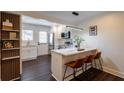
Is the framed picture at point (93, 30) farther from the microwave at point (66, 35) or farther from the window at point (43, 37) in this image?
the window at point (43, 37)

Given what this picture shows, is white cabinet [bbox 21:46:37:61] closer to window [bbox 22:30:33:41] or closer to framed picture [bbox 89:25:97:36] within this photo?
window [bbox 22:30:33:41]

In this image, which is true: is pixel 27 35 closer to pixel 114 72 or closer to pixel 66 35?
pixel 66 35

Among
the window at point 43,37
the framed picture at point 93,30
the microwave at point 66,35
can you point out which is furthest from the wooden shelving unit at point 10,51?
the window at point 43,37

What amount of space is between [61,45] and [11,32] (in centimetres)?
350

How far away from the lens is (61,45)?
17.6 ft

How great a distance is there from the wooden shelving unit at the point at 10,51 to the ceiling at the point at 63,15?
287mm

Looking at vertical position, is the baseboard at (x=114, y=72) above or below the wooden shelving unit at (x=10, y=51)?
below

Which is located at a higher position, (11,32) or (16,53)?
(11,32)

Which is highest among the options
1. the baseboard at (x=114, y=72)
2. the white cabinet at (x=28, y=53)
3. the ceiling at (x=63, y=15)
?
the ceiling at (x=63, y=15)

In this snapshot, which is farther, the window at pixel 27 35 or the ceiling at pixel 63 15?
the window at pixel 27 35

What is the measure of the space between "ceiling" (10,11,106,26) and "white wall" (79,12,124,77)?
24cm

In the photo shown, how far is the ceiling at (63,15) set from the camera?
7.87ft
